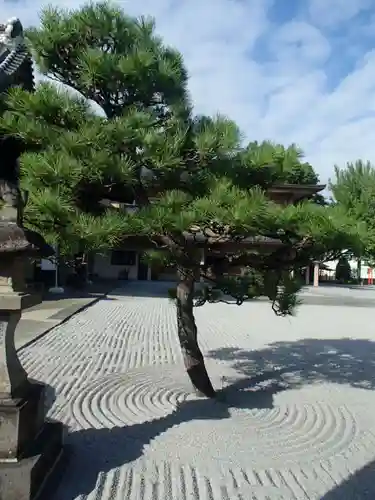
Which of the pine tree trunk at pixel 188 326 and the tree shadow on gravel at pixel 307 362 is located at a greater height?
the pine tree trunk at pixel 188 326

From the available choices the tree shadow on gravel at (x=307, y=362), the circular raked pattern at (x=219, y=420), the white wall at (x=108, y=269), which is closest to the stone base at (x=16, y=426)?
the circular raked pattern at (x=219, y=420)

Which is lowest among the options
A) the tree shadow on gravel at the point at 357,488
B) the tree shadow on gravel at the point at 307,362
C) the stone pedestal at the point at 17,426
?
the tree shadow on gravel at the point at 357,488

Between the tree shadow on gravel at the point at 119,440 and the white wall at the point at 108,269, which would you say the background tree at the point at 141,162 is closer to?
the tree shadow on gravel at the point at 119,440

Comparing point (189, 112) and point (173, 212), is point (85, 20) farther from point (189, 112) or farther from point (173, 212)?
point (173, 212)

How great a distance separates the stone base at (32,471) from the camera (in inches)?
113

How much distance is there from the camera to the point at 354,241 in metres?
4.30

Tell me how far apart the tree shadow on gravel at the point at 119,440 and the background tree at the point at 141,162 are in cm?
146

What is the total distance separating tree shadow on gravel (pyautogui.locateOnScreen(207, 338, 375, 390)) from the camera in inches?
280

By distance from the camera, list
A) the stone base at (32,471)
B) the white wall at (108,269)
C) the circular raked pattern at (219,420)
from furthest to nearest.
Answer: the white wall at (108,269), the circular raked pattern at (219,420), the stone base at (32,471)

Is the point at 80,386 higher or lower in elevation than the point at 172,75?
lower

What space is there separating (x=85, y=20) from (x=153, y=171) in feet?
4.58

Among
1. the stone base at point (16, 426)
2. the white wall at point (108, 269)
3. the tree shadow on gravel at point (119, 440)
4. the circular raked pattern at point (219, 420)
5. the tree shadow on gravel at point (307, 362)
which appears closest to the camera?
the stone base at point (16, 426)

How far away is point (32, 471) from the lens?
2938 mm

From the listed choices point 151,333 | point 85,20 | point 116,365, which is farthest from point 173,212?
point 151,333
